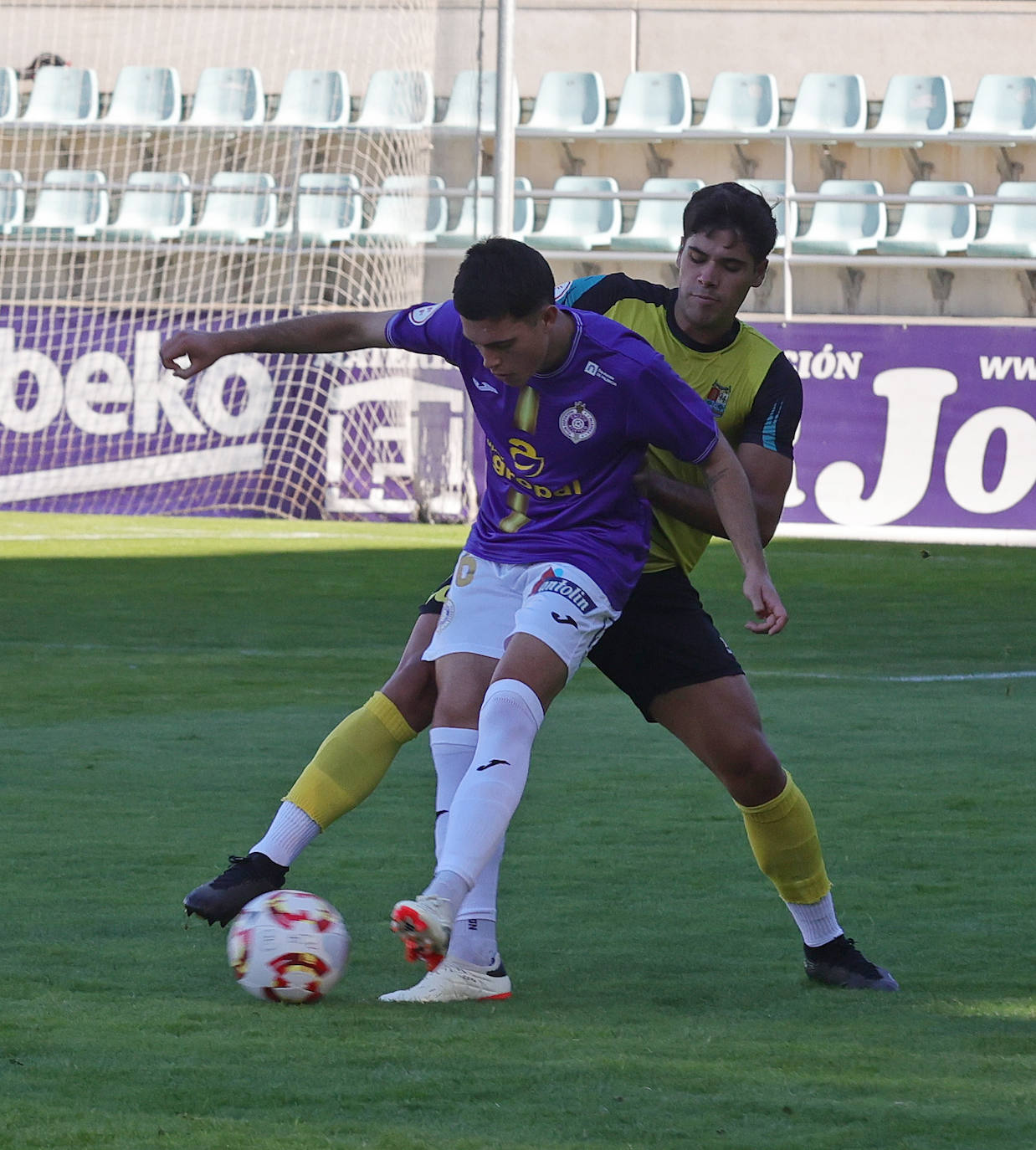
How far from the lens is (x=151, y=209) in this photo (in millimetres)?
18797

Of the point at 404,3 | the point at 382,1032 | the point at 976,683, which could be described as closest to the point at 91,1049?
the point at 382,1032

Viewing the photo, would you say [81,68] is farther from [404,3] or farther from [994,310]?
[994,310]

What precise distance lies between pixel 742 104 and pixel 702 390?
1539cm

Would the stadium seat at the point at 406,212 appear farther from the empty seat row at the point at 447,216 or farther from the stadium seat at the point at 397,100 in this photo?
the stadium seat at the point at 397,100

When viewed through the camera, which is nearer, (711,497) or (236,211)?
(711,497)

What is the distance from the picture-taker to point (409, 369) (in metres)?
16.0

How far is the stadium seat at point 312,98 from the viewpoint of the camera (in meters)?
19.0

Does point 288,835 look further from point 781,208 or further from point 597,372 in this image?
Result: point 781,208

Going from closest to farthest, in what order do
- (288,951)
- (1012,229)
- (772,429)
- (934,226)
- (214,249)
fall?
(288,951)
(772,429)
(214,249)
(1012,229)
(934,226)

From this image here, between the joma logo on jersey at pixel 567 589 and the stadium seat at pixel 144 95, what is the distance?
1665 cm

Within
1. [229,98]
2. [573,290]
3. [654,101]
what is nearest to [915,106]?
[654,101]

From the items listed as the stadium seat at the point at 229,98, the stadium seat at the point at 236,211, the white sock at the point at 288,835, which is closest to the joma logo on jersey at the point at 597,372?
the white sock at the point at 288,835

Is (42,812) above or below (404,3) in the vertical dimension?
below

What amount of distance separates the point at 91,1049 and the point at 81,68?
17.9 meters
